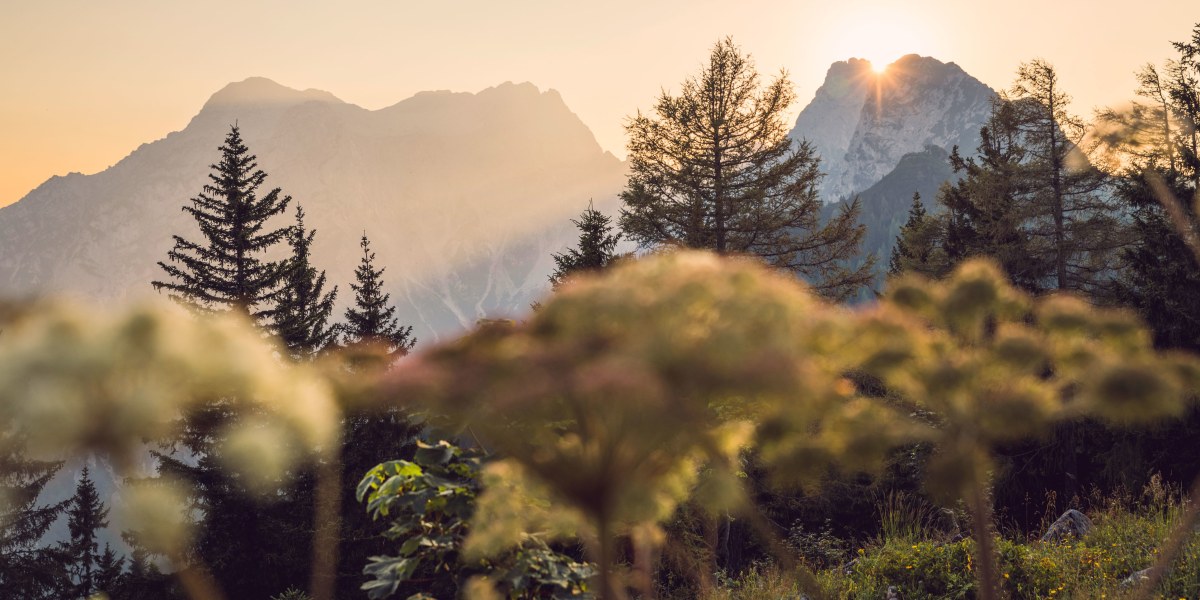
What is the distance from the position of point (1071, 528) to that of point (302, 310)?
69.8ft

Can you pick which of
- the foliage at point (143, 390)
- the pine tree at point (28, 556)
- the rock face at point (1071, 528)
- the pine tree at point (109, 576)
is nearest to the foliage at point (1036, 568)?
the rock face at point (1071, 528)

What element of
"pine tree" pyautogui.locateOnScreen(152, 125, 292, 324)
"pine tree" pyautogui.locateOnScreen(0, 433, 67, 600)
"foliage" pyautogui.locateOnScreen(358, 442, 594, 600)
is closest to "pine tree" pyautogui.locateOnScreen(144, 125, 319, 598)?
"pine tree" pyautogui.locateOnScreen(152, 125, 292, 324)

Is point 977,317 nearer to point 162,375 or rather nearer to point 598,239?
point 162,375

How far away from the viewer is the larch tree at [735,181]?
1898 centimetres

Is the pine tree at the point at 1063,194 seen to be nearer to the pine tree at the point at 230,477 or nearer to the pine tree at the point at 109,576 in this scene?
the pine tree at the point at 230,477

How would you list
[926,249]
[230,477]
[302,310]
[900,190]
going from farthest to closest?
[900,190] < [926,249] < [302,310] < [230,477]

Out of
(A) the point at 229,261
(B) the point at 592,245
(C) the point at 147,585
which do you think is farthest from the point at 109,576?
(B) the point at 592,245

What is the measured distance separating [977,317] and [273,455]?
202cm

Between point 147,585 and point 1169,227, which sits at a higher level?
point 1169,227

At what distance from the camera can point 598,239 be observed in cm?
2003

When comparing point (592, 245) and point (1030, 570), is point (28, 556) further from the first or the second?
point (1030, 570)

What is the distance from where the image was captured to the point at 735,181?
19.4 meters

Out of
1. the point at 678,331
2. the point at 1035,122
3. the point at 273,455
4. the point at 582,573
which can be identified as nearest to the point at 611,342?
the point at 678,331

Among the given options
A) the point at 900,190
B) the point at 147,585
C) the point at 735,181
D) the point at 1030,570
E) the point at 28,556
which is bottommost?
the point at 28,556
